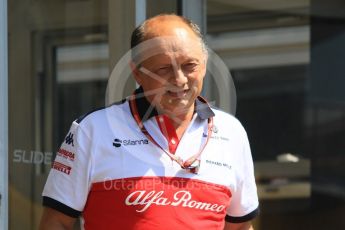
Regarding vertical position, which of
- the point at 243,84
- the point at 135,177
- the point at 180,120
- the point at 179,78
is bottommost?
the point at 243,84

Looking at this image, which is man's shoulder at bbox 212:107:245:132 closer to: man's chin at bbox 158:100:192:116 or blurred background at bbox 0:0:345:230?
man's chin at bbox 158:100:192:116

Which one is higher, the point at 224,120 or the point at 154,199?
the point at 224,120

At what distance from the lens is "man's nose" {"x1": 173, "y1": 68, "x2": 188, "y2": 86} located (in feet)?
5.48

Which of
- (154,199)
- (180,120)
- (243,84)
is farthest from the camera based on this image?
(243,84)

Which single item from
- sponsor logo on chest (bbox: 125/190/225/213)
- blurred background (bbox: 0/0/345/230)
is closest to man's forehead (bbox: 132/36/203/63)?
sponsor logo on chest (bbox: 125/190/225/213)

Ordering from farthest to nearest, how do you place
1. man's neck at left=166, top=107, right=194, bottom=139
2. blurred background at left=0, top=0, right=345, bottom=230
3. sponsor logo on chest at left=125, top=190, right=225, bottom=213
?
blurred background at left=0, top=0, right=345, bottom=230 → man's neck at left=166, top=107, right=194, bottom=139 → sponsor logo on chest at left=125, top=190, right=225, bottom=213

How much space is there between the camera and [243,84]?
4.25 m

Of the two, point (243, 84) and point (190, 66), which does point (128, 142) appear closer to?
point (190, 66)

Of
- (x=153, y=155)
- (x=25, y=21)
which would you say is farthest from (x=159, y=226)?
(x=25, y=21)

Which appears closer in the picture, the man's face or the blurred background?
the man's face

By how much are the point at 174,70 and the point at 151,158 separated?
21 centimetres

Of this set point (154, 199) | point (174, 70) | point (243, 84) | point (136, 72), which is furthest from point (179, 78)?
point (243, 84)

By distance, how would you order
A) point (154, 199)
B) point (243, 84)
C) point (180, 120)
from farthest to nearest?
point (243, 84)
point (180, 120)
point (154, 199)

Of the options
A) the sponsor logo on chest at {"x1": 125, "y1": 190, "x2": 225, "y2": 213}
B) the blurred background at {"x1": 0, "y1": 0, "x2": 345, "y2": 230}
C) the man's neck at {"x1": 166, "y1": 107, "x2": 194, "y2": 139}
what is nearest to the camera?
the sponsor logo on chest at {"x1": 125, "y1": 190, "x2": 225, "y2": 213}
